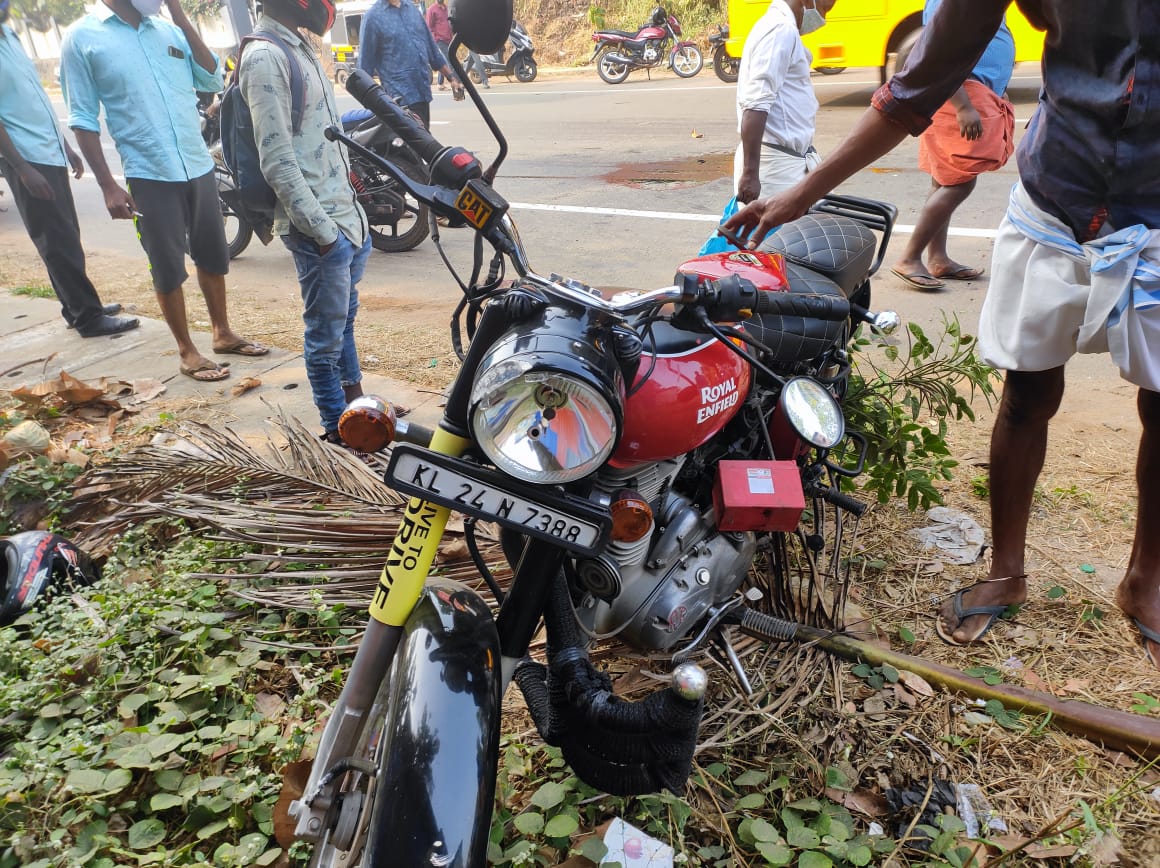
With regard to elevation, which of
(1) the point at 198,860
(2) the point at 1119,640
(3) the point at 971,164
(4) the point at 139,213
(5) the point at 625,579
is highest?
(4) the point at 139,213

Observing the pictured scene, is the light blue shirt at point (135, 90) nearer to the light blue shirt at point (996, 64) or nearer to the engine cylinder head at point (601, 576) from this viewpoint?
the engine cylinder head at point (601, 576)

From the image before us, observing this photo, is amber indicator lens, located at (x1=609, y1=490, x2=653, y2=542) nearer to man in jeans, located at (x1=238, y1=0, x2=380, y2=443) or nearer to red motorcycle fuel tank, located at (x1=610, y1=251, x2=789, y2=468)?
red motorcycle fuel tank, located at (x1=610, y1=251, x2=789, y2=468)

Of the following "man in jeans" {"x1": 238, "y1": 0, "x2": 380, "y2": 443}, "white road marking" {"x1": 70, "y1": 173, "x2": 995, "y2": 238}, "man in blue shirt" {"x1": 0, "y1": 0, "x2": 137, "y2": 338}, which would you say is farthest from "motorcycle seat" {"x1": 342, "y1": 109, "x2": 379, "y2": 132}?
"man in jeans" {"x1": 238, "y1": 0, "x2": 380, "y2": 443}

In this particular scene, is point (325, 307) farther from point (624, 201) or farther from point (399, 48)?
point (399, 48)

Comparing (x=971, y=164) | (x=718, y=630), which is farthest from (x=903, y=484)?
(x=971, y=164)

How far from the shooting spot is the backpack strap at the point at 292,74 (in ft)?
9.50

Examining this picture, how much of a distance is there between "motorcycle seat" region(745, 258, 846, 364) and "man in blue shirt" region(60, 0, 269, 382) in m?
3.11

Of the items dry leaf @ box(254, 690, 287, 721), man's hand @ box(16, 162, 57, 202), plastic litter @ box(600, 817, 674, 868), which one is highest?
man's hand @ box(16, 162, 57, 202)

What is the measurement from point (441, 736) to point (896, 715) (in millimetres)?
1283

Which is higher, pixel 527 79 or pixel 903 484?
pixel 527 79

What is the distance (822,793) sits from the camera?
1.86m

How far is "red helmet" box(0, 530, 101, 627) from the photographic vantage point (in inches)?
91.8

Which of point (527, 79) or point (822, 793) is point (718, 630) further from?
point (527, 79)

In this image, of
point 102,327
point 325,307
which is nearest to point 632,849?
point 325,307
